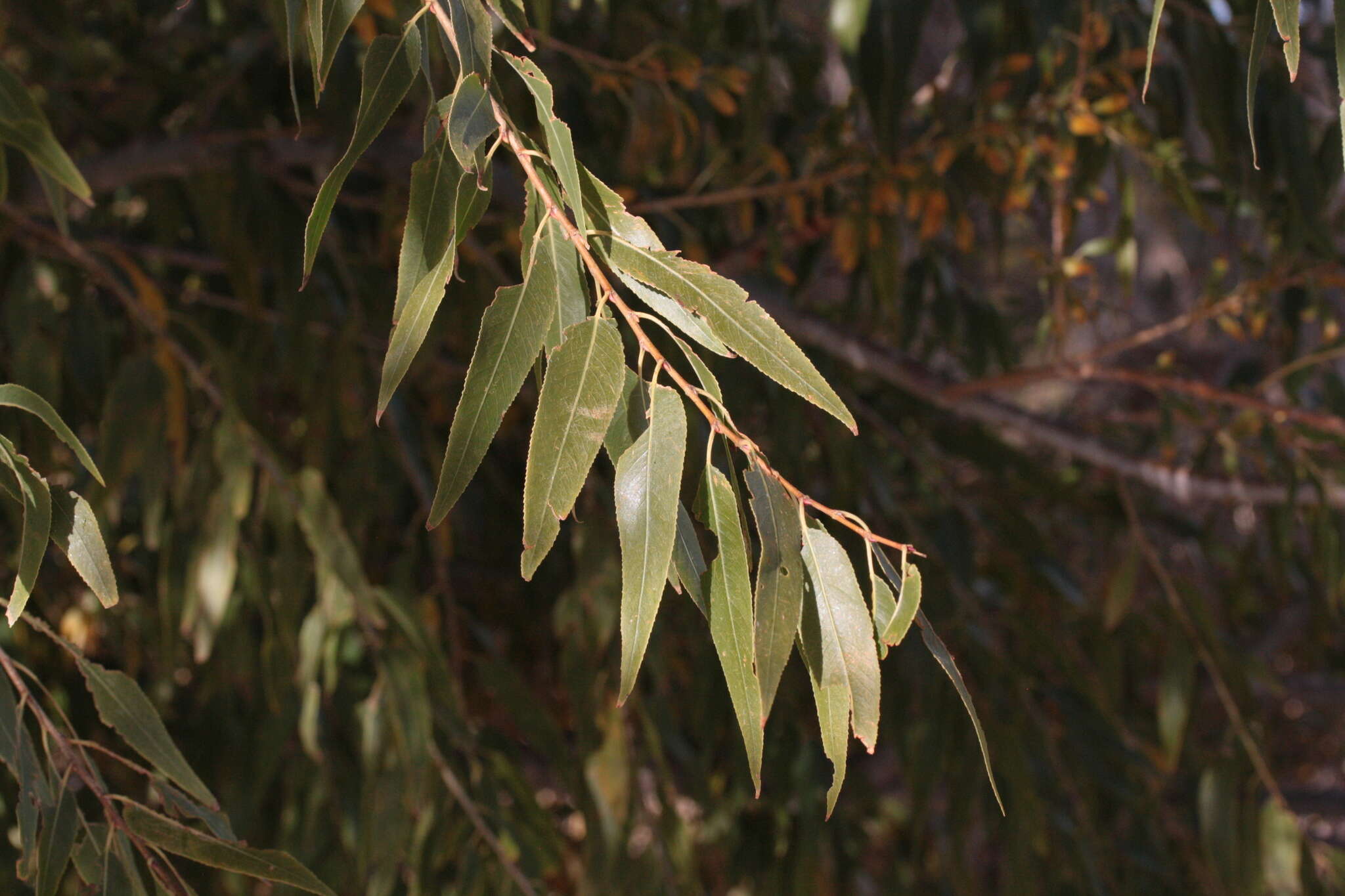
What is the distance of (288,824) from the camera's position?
100 centimetres

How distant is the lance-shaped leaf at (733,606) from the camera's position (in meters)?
0.41

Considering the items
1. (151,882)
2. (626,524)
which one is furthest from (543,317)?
(151,882)

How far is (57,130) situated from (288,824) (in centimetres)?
76

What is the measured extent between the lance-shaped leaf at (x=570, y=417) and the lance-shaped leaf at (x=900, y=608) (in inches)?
3.9

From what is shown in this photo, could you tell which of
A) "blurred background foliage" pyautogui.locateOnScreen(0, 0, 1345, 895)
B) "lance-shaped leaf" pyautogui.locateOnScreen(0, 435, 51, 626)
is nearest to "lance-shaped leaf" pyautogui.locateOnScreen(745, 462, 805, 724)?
"lance-shaped leaf" pyautogui.locateOnScreen(0, 435, 51, 626)

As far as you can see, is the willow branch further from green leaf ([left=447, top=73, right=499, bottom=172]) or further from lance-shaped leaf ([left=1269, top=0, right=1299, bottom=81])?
lance-shaped leaf ([left=1269, top=0, right=1299, bottom=81])

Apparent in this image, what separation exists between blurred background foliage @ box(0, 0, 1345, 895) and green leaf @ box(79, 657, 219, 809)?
1.04ft

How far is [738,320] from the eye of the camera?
40 cm

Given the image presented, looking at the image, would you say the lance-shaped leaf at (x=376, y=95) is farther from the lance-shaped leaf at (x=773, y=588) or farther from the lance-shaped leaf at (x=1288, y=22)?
the lance-shaped leaf at (x=1288, y=22)

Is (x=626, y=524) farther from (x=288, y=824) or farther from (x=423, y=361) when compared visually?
(x=423, y=361)

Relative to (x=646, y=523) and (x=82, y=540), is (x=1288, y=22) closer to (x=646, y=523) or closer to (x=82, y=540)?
(x=646, y=523)

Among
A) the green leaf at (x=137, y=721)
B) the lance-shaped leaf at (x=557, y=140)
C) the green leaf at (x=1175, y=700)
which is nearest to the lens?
the lance-shaped leaf at (x=557, y=140)

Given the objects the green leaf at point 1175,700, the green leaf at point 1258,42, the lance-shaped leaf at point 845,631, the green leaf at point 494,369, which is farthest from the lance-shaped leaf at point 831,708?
the green leaf at point 1175,700

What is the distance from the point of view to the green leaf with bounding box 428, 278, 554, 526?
1.32ft
